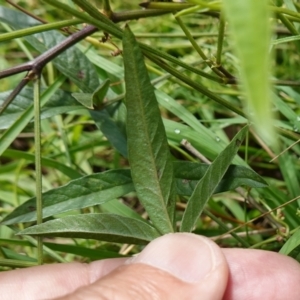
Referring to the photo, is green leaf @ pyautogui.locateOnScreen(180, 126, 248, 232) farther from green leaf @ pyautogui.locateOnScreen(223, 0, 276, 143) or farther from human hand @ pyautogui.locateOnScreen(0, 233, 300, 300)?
green leaf @ pyautogui.locateOnScreen(223, 0, 276, 143)

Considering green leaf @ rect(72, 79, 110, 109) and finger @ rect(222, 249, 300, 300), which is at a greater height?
green leaf @ rect(72, 79, 110, 109)

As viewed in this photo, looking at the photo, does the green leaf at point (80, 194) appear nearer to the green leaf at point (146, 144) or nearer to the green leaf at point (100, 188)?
the green leaf at point (100, 188)

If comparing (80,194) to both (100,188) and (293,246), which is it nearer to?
(100,188)

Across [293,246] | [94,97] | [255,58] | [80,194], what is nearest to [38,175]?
[80,194]

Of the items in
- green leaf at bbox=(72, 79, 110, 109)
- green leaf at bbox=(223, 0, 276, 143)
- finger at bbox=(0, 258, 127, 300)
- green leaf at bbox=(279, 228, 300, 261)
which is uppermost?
green leaf at bbox=(223, 0, 276, 143)

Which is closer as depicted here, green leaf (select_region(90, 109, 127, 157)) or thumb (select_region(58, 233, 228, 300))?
thumb (select_region(58, 233, 228, 300))

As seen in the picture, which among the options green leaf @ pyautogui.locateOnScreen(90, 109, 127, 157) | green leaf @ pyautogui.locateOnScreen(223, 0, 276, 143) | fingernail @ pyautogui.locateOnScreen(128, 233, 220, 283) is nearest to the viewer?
green leaf @ pyautogui.locateOnScreen(223, 0, 276, 143)

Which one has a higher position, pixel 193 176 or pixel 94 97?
pixel 94 97

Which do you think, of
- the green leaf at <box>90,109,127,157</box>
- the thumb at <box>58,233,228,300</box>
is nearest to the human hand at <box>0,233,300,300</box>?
the thumb at <box>58,233,228,300</box>
